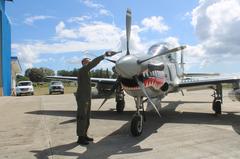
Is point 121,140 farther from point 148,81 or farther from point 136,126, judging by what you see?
point 148,81

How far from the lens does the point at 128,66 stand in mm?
8500

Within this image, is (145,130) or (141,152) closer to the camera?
(141,152)

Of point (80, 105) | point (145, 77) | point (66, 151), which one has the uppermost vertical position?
point (145, 77)

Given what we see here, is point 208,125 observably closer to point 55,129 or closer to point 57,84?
point 55,129

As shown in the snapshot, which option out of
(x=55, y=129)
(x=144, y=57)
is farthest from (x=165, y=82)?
(x=55, y=129)

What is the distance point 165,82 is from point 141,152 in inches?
211

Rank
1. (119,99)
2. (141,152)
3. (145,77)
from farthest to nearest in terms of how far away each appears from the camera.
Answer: (119,99)
(145,77)
(141,152)

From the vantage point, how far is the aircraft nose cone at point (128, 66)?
27.6ft

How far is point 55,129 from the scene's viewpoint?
10250 mm

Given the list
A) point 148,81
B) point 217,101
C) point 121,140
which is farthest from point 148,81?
point 217,101

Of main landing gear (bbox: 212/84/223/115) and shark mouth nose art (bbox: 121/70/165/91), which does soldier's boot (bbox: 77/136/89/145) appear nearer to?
shark mouth nose art (bbox: 121/70/165/91)

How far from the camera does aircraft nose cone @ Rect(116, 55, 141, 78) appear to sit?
8.42m

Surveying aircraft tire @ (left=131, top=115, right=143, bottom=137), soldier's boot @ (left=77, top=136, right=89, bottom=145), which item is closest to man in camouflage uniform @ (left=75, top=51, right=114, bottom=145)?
soldier's boot @ (left=77, top=136, right=89, bottom=145)

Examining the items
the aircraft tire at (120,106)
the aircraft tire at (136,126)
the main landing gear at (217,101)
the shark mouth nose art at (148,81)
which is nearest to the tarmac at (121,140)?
the aircraft tire at (136,126)
